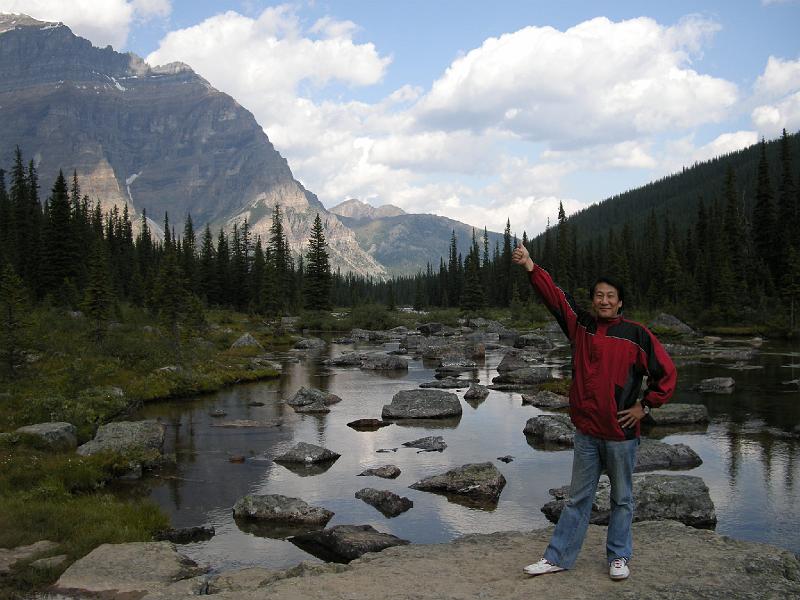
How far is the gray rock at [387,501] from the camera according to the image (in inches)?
530

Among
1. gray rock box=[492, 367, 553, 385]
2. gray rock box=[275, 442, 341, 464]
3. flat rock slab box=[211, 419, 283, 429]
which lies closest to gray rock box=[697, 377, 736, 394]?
gray rock box=[492, 367, 553, 385]

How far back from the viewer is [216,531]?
40.7 ft

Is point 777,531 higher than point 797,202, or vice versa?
point 797,202

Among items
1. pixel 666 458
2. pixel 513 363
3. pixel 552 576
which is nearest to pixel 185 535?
pixel 552 576

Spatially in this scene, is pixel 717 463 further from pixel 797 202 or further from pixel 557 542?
pixel 797 202

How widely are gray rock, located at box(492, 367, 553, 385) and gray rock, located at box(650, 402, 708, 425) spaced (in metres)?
9.48

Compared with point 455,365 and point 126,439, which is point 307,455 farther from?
point 455,365

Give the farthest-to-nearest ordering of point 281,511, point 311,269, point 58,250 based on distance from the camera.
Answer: point 311,269 → point 58,250 → point 281,511

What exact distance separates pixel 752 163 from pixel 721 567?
205 m

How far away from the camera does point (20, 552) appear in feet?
33.0

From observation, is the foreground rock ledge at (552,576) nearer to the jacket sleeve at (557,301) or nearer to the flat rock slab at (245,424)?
the jacket sleeve at (557,301)

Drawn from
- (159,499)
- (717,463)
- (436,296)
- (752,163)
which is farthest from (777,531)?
(752,163)

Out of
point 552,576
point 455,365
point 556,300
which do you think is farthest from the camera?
point 455,365

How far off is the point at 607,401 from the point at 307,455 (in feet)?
39.5
